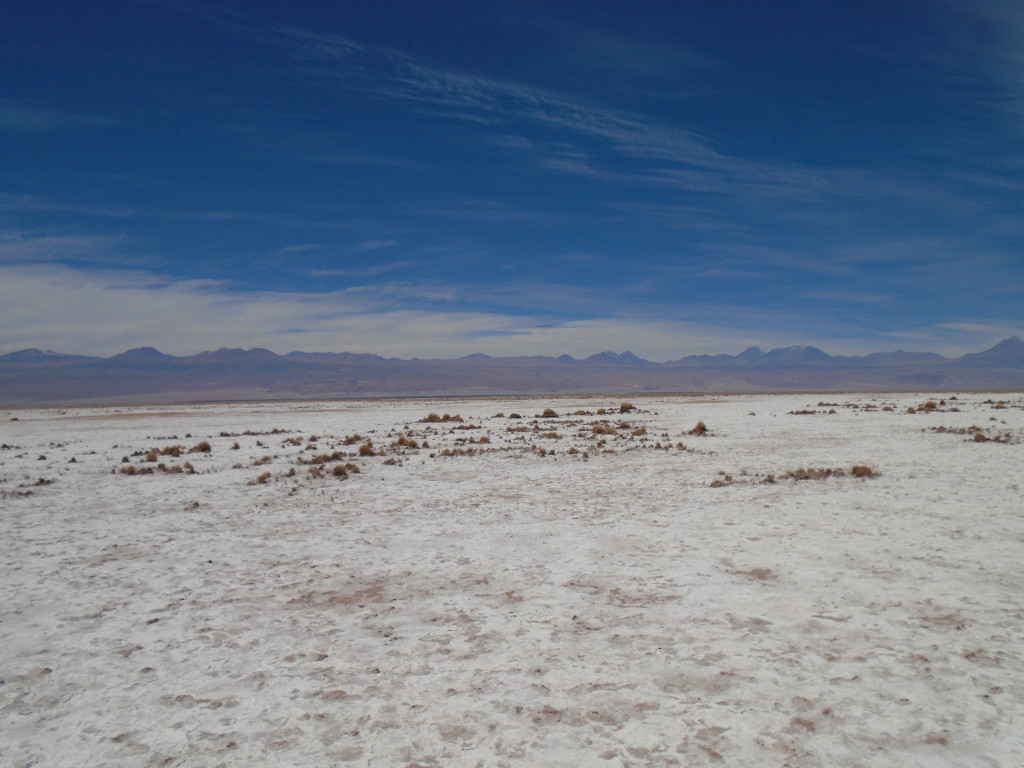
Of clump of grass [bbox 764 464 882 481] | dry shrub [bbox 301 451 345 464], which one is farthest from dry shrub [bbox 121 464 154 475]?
clump of grass [bbox 764 464 882 481]

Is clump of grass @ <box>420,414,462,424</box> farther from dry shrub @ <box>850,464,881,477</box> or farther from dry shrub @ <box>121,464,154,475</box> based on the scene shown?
dry shrub @ <box>850,464,881,477</box>

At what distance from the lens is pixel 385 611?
23.9 feet

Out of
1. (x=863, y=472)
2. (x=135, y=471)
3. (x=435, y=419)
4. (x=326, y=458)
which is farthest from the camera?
(x=435, y=419)

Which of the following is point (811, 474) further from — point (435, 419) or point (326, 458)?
point (435, 419)

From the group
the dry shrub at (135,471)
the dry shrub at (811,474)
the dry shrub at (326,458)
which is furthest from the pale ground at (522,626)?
the dry shrub at (326,458)

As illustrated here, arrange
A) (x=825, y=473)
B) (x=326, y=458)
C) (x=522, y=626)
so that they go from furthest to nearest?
(x=326, y=458)
(x=825, y=473)
(x=522, y=626)

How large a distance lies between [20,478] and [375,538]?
42.9 feet

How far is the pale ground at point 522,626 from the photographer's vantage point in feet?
15.3

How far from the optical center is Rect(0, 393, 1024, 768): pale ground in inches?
184

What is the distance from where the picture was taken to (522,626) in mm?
6719

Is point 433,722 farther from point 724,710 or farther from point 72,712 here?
point 72,712

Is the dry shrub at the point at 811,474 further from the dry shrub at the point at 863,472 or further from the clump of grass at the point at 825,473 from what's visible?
the dry shrub at the point at 863,472

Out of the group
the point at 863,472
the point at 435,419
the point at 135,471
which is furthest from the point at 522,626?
the point at 435,419

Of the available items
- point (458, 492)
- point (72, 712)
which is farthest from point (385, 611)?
point (458, 492)
